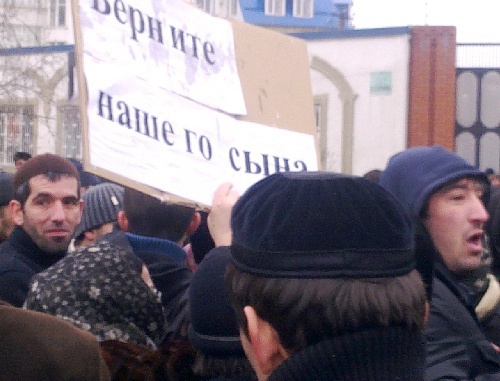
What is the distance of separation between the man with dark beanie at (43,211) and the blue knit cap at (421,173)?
165cm

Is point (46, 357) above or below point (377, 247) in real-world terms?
below

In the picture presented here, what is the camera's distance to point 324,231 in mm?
1376

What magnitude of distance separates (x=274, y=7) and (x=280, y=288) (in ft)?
141

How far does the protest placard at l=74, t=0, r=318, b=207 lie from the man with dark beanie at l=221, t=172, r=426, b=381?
3.00ft

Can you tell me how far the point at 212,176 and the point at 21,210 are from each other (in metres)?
1.63

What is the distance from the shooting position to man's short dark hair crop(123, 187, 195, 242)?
9.62 feet

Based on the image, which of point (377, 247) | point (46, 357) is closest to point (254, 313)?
point (377, 247)

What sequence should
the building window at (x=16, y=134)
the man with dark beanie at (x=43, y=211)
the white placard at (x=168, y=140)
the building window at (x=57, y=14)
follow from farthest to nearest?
the building window at (x=57, y=14) → the building window at (x=16, y=134) → the man with dark beanie at (x=43, y=211) → the white placard at (x=168, y=140)

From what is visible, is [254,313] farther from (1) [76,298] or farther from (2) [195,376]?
(1) [76,298]

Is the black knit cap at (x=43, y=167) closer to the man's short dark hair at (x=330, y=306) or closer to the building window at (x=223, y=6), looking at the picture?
the man's short dark hair at (x=330, y=306)

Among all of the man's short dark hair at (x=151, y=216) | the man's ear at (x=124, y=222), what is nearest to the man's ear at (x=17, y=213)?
the man's ear at (x=124, y=222)

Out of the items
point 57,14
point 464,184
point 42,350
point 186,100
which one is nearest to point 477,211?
point 464,184

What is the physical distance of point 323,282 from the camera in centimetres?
135

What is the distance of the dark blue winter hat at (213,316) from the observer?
195cm
